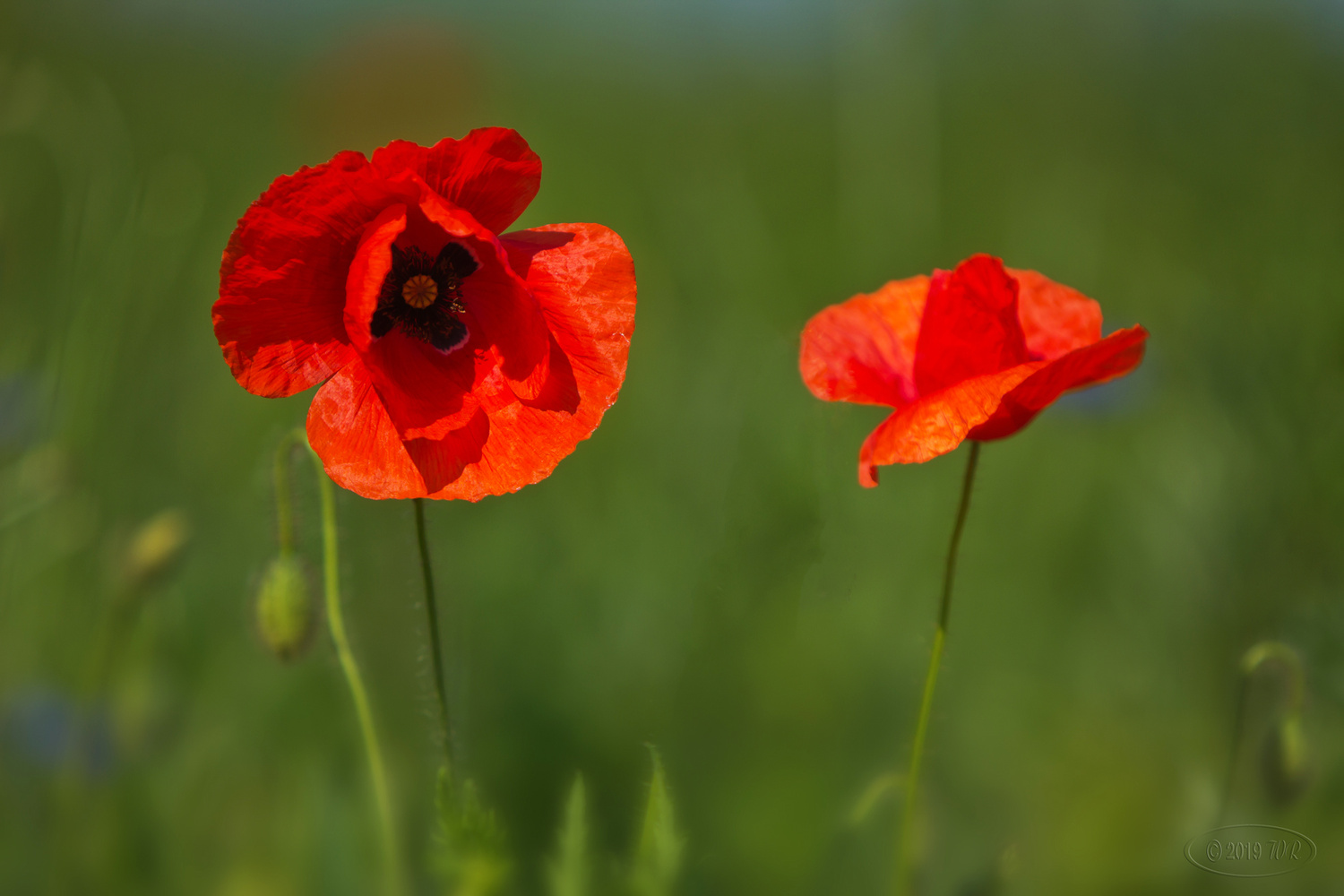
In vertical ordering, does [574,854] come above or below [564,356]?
below

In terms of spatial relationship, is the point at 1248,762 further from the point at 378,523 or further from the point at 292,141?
the point at 292,141

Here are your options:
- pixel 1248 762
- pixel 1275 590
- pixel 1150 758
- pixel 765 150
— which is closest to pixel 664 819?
pixel 1248 762

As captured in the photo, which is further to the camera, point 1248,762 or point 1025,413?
point 1248,762

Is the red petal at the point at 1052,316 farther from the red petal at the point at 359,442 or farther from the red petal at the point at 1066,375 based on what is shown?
the red petal at the point at 359,442

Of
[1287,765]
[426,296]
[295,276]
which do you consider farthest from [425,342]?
[1287,765]

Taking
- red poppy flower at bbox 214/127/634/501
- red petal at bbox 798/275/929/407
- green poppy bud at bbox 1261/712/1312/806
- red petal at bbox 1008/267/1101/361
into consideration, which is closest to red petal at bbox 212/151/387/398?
red poppy flower at bbox 214/127/634/501

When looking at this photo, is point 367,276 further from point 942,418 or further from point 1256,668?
point 1256,668

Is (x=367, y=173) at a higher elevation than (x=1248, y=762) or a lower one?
higher

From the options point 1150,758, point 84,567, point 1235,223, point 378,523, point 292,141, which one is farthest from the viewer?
point 292,141
